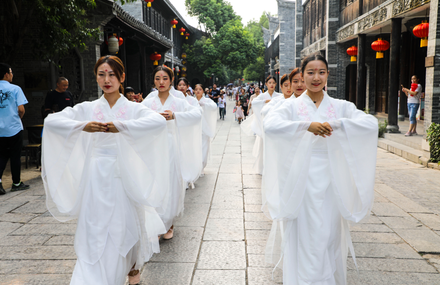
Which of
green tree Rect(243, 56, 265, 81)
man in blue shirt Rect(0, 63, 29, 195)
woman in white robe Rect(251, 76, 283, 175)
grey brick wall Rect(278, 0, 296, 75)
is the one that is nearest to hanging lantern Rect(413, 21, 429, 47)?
woman in white robe Rect(251, 76, 283, 175)

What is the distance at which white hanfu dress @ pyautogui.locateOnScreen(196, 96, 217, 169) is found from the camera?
24.6 ft

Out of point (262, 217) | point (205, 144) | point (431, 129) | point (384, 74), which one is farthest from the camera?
point (384, 74)

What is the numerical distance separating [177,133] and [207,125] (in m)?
3.07

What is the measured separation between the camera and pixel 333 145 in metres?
2.81

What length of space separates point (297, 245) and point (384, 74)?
637 inches

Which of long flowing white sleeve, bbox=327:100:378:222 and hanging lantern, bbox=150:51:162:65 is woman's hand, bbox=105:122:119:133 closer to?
long flowing white sleeve, bbox=327:100:378:222

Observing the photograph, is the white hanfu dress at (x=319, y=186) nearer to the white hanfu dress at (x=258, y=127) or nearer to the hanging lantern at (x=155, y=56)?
the white hanfu dress at (x=258, y=127)

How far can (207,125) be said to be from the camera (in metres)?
7.68

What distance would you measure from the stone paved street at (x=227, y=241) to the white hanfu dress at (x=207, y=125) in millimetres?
893

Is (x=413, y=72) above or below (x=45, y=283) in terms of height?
above

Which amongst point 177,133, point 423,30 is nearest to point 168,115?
point 177,133

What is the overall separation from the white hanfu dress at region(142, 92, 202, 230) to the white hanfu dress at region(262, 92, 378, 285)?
5.69 ft

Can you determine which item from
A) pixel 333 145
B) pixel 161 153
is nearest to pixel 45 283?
pixel 161 153

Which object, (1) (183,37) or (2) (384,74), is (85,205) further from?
(1) (183,37)
